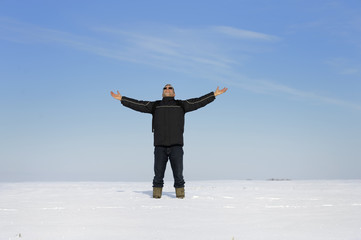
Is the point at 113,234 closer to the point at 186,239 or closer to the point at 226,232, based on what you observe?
the point at 186,239

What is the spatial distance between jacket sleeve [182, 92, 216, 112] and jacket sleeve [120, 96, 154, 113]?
808mm

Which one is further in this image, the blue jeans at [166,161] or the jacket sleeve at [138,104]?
the jacket sleeve at [138,104]

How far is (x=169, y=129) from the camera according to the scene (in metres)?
10.1

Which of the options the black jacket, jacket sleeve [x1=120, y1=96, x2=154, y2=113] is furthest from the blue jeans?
jacket sleeve [x1=120, y1=96, x2=154, y2=113]

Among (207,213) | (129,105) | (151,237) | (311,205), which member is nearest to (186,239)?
(151,237)

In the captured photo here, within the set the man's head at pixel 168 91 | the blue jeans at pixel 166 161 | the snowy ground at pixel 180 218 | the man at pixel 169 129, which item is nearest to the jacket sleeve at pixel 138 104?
the man at pixel 169 129

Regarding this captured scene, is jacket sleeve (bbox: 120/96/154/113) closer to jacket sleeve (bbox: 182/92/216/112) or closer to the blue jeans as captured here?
jacket sleeve (bbox: 182/92/216/112)

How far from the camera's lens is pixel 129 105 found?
10484 millimetres

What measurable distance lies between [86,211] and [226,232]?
9.88 feet

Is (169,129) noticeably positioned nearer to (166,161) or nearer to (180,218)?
(166,161)

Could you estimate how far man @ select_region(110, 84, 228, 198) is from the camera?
33.0ft

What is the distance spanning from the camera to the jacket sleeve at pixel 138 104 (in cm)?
1038

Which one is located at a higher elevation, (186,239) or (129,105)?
(129,105)

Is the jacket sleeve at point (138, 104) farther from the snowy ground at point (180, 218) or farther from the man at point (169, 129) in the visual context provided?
the snowy ground at point (180, 218)
